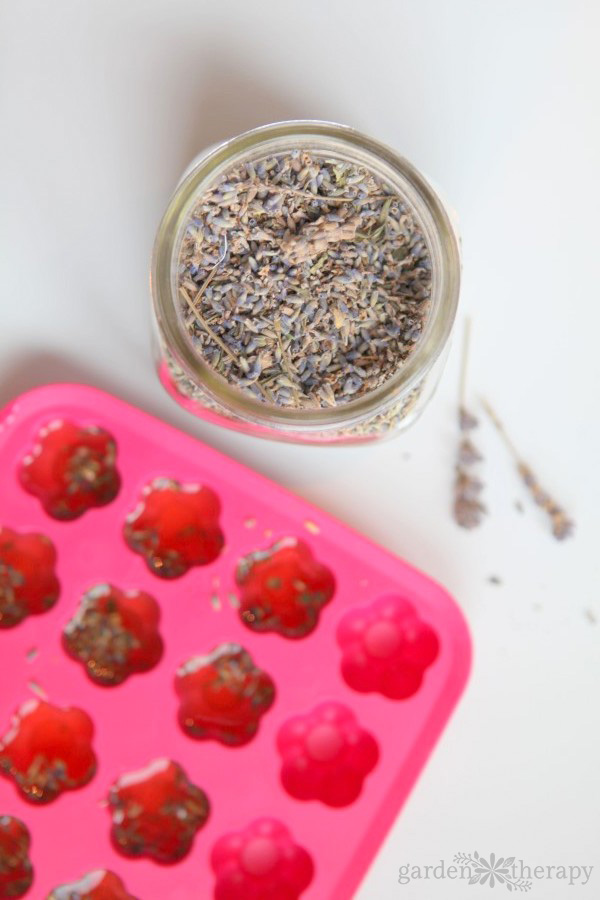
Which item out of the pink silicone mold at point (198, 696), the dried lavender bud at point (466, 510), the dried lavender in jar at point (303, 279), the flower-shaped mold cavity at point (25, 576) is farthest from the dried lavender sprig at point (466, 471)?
the flower-shaped mold cavity at point (25, 576)

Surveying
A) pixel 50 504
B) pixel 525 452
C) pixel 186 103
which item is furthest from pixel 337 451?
pixel 186 103

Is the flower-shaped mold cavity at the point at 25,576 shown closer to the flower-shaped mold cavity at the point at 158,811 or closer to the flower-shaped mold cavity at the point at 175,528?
the flower-shaped mold cavity at the point at 175,528

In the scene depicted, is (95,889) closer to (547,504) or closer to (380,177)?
(547,504)

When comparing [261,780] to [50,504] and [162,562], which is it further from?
[50,504]

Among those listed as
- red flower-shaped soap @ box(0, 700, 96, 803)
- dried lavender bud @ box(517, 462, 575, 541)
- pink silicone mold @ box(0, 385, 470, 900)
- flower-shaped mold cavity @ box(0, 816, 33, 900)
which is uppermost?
dried lavender bud @ box(517, 462, 575, 541)

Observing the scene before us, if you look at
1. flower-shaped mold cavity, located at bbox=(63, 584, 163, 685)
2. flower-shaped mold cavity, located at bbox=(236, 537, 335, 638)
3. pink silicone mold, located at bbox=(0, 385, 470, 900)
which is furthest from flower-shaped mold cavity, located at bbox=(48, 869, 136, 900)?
flower-shaped mold cavity, located at bbox=(236, 537, 335, 638)

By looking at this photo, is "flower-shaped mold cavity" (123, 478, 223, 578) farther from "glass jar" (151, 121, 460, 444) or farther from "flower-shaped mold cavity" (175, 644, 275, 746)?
"glass jar" (151, 121, 460, 444)

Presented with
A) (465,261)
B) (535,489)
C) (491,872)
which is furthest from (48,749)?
(465,261)
